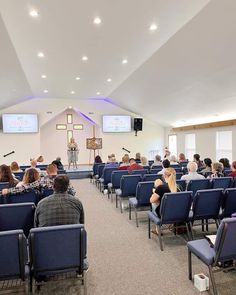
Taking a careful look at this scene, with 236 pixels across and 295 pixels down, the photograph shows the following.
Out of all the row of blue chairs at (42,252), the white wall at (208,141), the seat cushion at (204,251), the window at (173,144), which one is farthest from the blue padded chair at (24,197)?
the window at (173,144)

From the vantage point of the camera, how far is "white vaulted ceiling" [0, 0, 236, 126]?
4473 mm

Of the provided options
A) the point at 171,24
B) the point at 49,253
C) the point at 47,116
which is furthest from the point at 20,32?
the point at 47,116

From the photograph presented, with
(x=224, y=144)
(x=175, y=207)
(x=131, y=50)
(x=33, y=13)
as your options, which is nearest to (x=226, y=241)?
(x=175, y=207)

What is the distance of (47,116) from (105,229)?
30.2 feet

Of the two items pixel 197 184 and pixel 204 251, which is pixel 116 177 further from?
pixel 204 251

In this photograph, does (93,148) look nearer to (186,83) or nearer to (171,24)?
(186,83)

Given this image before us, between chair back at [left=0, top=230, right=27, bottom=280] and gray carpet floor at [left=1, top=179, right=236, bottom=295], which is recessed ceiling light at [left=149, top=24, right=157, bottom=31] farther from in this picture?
chair back at [left=0, top=230, right=27, bottom=280]

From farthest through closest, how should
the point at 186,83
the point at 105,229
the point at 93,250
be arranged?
the point at 186,83 → the point at 105,229 → the point at 93,250

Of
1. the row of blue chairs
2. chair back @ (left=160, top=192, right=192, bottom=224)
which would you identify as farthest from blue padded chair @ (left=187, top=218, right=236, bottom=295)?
the row of blue chairs

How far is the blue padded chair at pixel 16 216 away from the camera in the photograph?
8.60 feet

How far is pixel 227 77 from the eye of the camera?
630cm

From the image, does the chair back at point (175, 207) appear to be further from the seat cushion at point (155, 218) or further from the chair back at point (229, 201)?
the chair back at point (229, 201)

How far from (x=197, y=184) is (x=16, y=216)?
2863 mm

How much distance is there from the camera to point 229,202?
11.3ft
